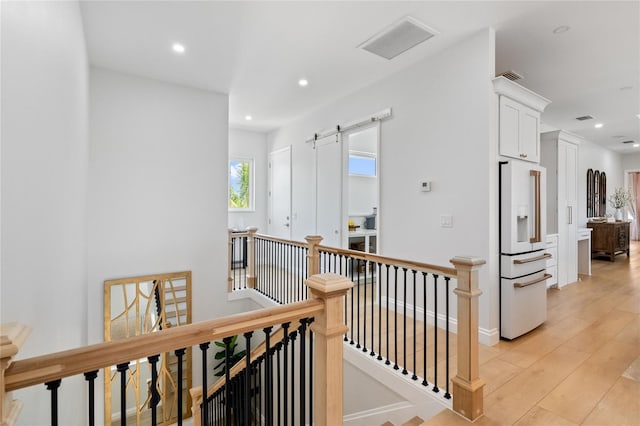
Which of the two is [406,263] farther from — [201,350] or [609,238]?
[609,238]

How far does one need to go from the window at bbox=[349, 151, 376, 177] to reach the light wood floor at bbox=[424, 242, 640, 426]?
3.55 metres

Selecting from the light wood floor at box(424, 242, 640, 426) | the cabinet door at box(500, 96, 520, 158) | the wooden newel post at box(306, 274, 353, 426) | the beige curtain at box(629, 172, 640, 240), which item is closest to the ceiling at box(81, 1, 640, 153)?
the cabinet door at box(500, 96, 520, 158)

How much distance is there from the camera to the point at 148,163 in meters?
4.03

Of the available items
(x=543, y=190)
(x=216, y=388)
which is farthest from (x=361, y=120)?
(x=216, y=388)

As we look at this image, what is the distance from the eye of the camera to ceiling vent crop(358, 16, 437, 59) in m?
2.86

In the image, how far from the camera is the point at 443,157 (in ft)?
10.8

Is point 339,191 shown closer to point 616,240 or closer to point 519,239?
point 519,239

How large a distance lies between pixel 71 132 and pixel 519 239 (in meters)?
4.04

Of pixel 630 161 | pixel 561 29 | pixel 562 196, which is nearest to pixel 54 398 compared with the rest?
pixel 561 29

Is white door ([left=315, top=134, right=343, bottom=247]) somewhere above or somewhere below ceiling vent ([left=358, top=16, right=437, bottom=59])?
below

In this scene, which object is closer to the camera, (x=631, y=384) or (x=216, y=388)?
(x=631, y=384)

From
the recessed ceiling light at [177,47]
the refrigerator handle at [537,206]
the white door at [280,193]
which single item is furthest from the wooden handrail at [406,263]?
Result: the white door at [280,193]

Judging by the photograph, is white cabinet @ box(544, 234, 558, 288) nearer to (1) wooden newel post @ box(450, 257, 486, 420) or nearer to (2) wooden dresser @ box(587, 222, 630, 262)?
(2) wooden dresser @ box(587, 222, 630, 262)

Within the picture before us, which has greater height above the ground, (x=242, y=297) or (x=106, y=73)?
(x=106, y=73)
